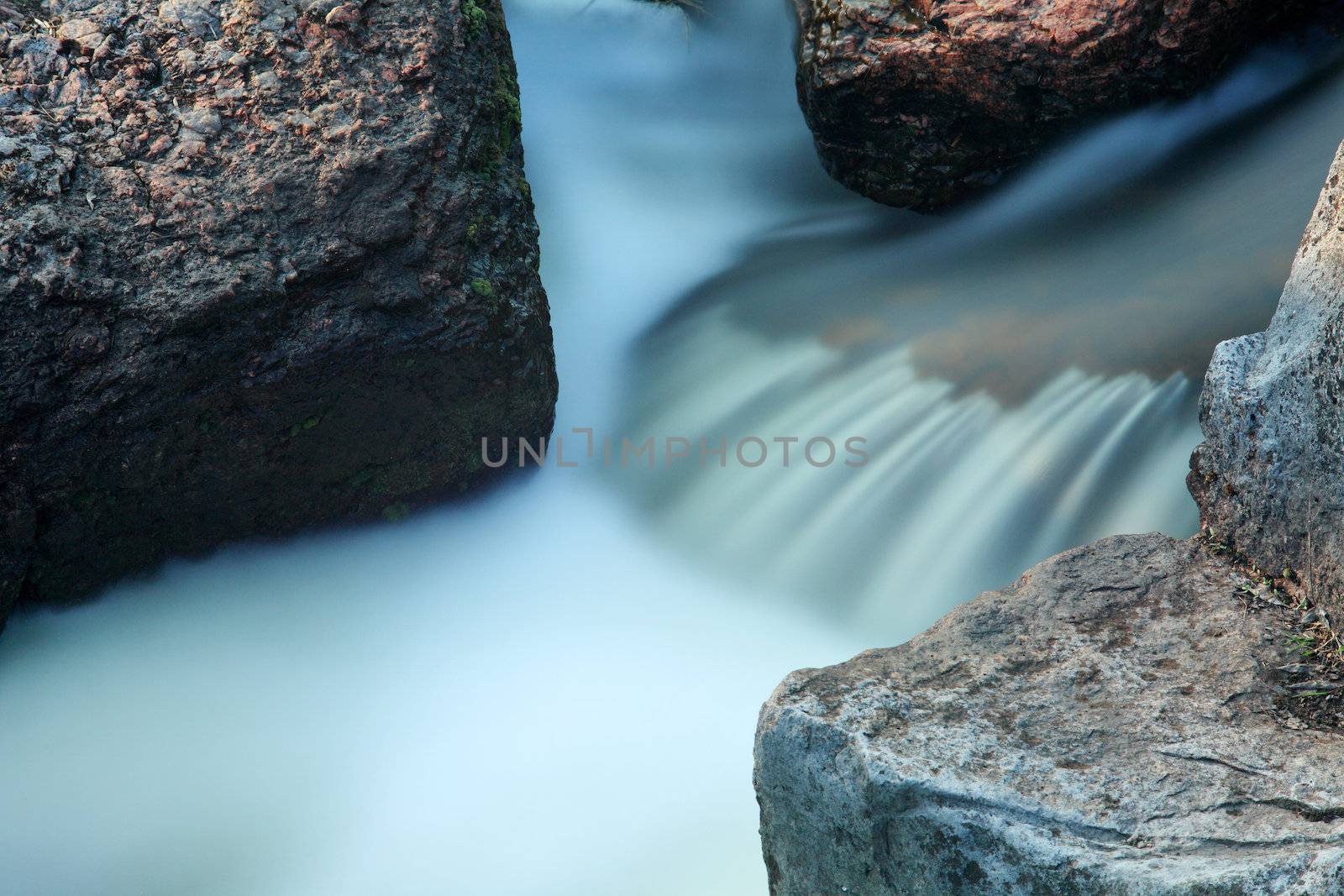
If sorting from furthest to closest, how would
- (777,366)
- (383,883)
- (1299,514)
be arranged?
(777,366), (383,883), (1299,514)

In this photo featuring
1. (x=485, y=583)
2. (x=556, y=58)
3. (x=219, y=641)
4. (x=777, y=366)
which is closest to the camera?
(x=219, y=641)

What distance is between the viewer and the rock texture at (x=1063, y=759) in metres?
1.78

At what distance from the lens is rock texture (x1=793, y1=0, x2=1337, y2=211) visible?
3613 millimetres

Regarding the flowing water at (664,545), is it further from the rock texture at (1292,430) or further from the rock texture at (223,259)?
the rock texture at (1292,430)

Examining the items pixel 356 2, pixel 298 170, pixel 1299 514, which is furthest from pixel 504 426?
pixel 1299 514

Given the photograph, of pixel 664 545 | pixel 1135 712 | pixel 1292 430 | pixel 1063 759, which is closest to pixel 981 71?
pixel 1292 430

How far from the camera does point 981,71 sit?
3752mm

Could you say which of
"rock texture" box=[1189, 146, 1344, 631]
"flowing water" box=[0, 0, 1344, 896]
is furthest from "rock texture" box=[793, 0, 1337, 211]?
"rock texture" box=[1189, 146, 1344, 631]

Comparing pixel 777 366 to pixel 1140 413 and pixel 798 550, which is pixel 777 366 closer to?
pixel 798 550

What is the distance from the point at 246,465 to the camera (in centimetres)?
316

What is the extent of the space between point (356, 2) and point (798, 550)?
2.28 metres

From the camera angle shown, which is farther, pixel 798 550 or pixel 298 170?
pixel 798 550

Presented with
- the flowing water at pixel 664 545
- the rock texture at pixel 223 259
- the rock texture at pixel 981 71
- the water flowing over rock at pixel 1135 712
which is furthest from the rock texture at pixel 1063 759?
the rock texture at pixel 981 71

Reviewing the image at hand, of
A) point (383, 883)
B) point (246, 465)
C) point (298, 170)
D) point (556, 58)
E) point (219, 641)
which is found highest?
point (556, 58)
